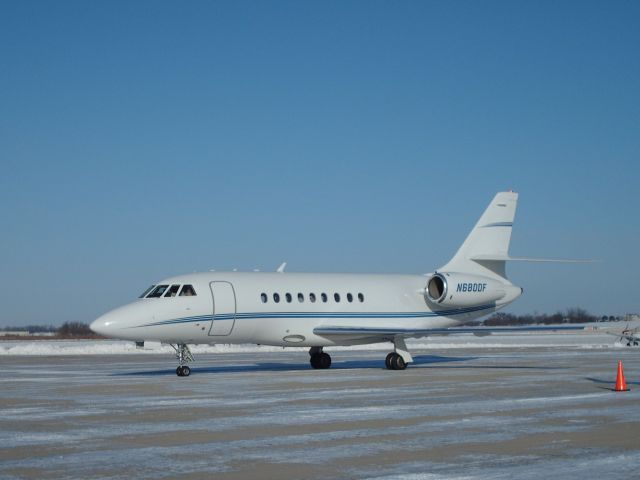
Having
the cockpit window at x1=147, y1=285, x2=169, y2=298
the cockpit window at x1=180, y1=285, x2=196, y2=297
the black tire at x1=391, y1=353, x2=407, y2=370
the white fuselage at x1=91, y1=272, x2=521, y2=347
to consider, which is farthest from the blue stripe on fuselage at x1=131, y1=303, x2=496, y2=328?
the black tire at x1=391, y1=353, x2=407, y2=370

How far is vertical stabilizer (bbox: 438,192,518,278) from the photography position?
29.5 meters

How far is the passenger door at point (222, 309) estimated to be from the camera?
23359 mm

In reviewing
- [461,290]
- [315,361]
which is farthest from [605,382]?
[315,361]

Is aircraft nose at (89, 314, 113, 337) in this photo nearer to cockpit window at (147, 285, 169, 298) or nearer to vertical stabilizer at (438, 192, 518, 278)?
cockpit window at (147, 285, 169, 298)

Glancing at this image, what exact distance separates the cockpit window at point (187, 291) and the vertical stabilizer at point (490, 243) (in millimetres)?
9845

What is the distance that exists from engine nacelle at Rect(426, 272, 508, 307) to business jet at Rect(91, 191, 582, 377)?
0.11 feet

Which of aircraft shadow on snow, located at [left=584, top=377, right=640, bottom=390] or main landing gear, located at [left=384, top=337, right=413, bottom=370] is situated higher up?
main landing gear, located at [left=384, top=337, right=413, bottom=370]

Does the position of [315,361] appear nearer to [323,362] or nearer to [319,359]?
[319,359]

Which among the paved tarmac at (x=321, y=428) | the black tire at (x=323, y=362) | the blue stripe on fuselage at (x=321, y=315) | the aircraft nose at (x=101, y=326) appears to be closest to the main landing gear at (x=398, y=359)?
the blue stripe on fuselage at (x=321, y=315)

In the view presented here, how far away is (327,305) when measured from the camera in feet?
85.4

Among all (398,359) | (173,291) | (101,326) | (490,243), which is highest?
(490,243)

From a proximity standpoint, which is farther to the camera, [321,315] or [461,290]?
[461,290]

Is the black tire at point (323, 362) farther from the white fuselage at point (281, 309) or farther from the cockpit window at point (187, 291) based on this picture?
the cockpit window at point (187, 291)

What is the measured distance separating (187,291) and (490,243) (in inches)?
451
